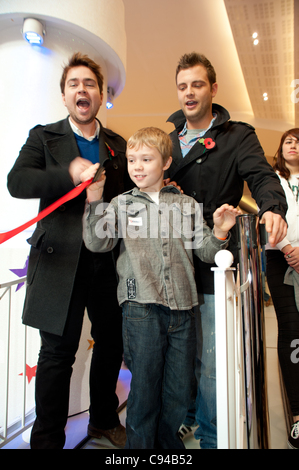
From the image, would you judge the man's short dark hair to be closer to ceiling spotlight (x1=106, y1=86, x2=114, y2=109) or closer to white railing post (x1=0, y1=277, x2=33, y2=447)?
ceiling spotlight (x1=106, y1=86, x2=114, y2=109)

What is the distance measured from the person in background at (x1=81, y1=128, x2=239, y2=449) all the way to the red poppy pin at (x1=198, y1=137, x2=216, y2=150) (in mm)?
92

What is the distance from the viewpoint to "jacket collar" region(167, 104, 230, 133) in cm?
75

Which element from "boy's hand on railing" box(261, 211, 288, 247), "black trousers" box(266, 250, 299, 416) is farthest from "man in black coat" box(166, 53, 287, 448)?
"black trousers" box(266, 250, 299, 416)

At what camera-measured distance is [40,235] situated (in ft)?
2.30

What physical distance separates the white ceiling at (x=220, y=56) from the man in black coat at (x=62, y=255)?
204 millimetres

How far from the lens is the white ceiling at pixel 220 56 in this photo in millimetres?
841

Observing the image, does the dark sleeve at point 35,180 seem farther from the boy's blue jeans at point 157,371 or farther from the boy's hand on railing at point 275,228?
the boy's hand on railing at point 275,228

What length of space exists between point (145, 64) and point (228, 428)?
3.21 ft

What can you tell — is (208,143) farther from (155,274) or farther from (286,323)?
(286,323)

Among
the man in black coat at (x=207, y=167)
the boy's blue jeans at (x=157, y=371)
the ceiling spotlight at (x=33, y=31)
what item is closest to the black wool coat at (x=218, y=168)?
the man in black coat at (x=207, y=167)

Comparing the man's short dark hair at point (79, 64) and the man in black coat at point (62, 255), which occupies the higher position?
the man's short dark hair at point (79, 64)

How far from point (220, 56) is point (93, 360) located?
94cm
